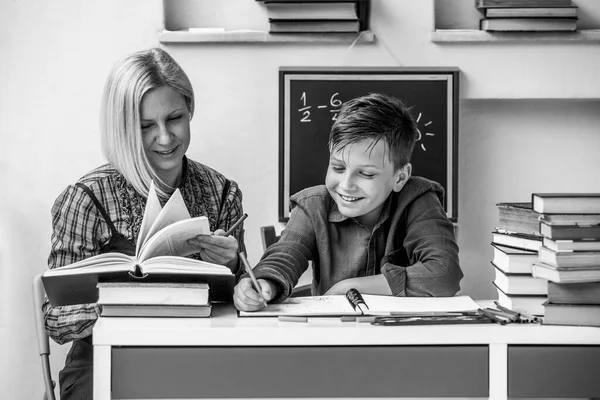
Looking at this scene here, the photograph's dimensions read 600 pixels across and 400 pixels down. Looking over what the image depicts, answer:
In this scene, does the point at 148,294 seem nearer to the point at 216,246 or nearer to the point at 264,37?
the point at 216,246

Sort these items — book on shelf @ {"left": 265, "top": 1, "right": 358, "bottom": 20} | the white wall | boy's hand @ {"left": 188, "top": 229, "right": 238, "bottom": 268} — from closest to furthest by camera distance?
boy's hand @ {"left": 188, "top": 229, "right": 238, "bottom": 268} → book on shelf @ {"left": 265, "top": 1, "right": 358, "bottom": 20} → the white wall

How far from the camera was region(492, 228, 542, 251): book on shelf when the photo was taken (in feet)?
4.99

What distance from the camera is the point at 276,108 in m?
3.00

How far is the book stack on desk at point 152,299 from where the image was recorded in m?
1.48

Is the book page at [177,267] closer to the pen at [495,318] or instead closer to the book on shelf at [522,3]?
the pen at [495,318]

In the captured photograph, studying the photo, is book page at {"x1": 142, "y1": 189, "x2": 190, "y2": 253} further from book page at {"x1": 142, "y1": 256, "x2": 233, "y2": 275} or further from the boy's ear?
the boy's ear

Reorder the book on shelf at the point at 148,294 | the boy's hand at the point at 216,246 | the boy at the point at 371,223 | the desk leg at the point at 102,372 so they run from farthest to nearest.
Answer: the boy at the point at 371,223 → the boy's hand at the point at 216,246 → the book on shelf at the point at 148,294 → the desk leg at the point at 102,372

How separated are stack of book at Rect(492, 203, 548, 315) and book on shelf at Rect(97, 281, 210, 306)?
1.86 feet

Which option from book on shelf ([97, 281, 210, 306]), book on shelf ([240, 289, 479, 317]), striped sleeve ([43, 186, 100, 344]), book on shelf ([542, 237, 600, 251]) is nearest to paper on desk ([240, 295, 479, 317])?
book on shelf ([240, 289, 479, 317])

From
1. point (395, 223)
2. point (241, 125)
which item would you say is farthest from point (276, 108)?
point (395, 223)

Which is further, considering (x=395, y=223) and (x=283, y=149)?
(x=283, y=149)

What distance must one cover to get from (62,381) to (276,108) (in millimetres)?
1329

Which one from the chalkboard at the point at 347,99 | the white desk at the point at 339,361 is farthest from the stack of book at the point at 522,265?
the chalkboard at the point at 347,99

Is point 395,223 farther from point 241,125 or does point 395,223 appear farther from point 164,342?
point 241,125
